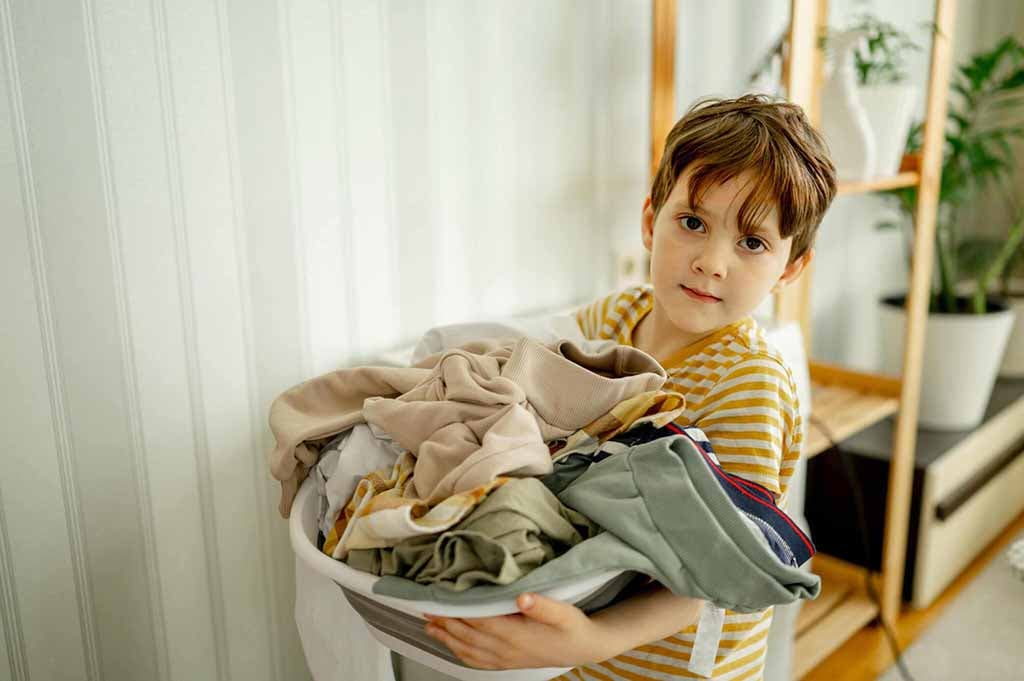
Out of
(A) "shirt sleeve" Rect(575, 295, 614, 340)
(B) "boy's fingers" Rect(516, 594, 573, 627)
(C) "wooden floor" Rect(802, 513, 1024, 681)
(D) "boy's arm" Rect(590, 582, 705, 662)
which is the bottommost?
(C) "wooden floor" Rect(802, 513, 1024, 681)

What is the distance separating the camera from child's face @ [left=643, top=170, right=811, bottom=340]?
2.77 feet

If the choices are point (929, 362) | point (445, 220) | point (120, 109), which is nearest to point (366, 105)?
point (445, 220)

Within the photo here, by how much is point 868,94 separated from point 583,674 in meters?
1.26

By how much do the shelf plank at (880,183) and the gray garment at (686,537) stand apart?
96 centimetres

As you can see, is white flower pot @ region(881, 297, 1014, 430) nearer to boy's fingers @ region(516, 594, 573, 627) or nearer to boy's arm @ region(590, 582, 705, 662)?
boy's arm @ region(590, 582, 705, 662)

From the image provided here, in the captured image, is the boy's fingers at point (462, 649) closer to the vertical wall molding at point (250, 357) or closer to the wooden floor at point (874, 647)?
the vertical wall molding at point (250, 357)

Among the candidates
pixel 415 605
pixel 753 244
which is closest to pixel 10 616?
pixel 415 605

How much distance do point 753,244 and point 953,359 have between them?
144cm

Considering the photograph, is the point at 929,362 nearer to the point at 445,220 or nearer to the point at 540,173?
the point at 540,173

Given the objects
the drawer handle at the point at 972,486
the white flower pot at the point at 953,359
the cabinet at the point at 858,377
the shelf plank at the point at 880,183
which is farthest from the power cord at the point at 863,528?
the shelf plank at the point at 880,183

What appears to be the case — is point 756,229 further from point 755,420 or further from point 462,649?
point 462,649

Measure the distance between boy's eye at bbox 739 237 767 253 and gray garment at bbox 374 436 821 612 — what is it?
1.01 feet

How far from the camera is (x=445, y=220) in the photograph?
1253 mm

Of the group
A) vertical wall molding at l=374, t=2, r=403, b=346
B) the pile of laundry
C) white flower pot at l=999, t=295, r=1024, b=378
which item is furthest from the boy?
white flower pot at l=999, t=295, r=1024, b=378
